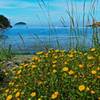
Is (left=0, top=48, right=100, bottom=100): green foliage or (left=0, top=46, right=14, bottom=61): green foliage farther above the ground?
(left=0, top=48, right=100, bottom=100): green foliage

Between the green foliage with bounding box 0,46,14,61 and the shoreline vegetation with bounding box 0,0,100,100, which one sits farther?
the green foliage with bounding box 0,46,14,61

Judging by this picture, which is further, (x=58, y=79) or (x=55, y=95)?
(x=58, y=79)

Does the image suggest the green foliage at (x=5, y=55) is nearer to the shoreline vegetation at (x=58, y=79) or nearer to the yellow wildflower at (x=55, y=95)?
the shoreline vegetation at (x=58, y=79)

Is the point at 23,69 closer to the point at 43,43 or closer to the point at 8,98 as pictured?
the point at 8,98

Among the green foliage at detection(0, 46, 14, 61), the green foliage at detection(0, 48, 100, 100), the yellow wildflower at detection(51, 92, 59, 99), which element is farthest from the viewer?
the green foliage at detection(0, 46, 14, 61)

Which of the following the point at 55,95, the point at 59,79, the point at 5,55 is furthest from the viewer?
the point at 5,55

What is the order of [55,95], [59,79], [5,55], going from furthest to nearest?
[5,55] → [59,79] → [55,95]

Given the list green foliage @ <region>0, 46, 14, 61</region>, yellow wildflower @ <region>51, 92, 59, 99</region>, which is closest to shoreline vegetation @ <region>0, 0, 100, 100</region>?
yellow wildflower @ <region>51, 92, 59, 99</region>

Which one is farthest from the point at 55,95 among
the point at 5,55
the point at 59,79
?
the point at 5,55

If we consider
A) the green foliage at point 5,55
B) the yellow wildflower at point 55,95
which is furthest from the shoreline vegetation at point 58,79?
the green foliage at point 5,55

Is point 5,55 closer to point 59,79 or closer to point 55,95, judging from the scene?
point 59,79

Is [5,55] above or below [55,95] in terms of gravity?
below

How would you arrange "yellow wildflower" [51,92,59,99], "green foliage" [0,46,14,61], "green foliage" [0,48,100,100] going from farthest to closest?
"green foliage" [0,46,14,61] → "green foliage" [0,48,100,100] → "yellow wildflower" [51,92,59,99]

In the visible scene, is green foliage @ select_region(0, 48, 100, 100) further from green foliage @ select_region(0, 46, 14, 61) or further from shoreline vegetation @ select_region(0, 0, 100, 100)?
green foliage @ select_region(0, 46, 14, 61)
